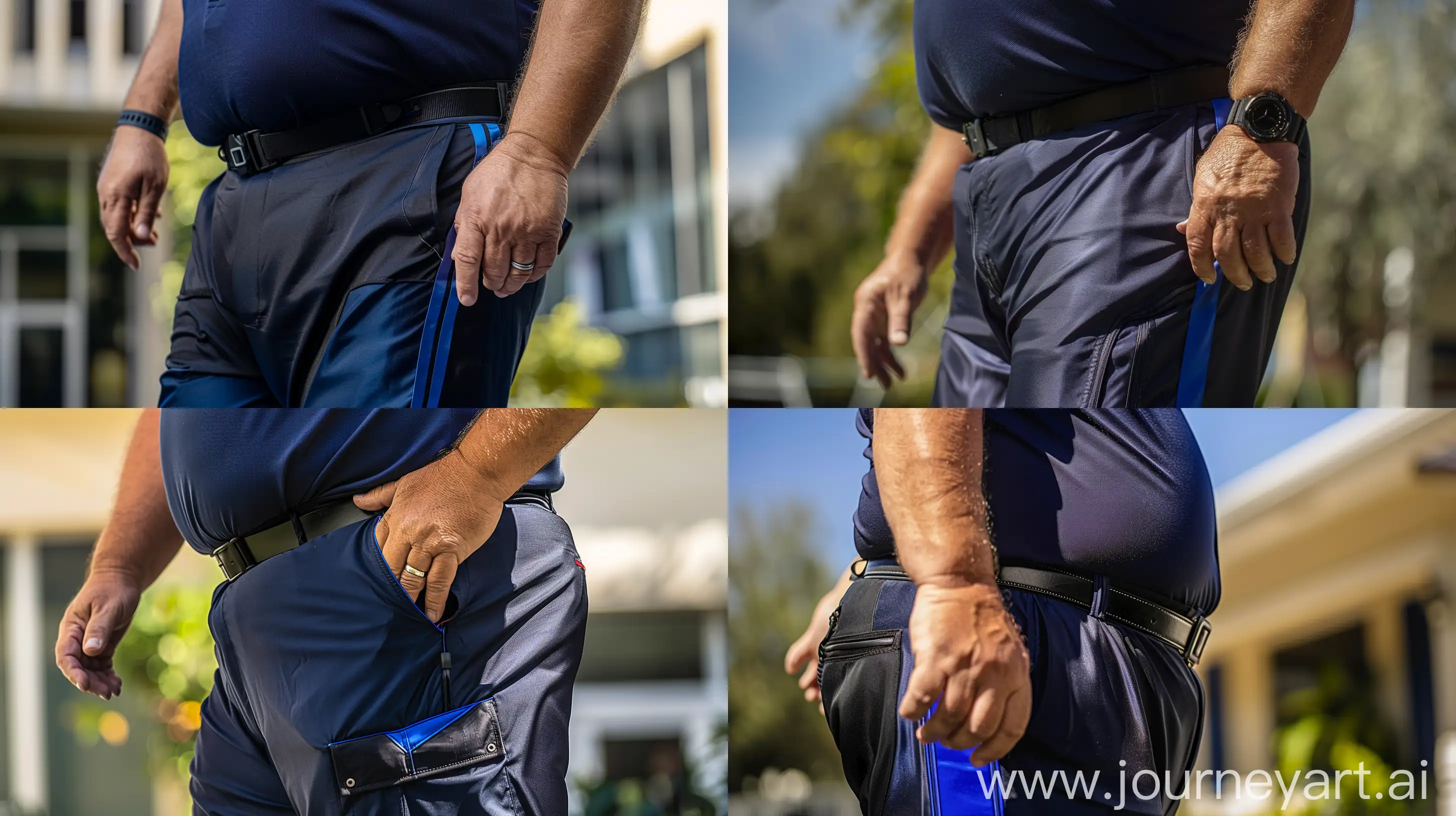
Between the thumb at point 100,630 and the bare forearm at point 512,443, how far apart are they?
1.40 ft

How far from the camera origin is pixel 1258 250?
1.29m

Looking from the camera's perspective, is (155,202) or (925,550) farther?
(155,202)

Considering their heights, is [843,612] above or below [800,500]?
below

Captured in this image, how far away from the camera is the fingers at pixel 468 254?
1.25 m

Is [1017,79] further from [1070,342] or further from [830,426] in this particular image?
[830,426]

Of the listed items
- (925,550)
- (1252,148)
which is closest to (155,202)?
(925,550)

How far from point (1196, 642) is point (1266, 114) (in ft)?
1.82

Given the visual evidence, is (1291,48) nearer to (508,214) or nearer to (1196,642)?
(1196,642)

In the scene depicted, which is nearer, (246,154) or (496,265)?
(496,265)

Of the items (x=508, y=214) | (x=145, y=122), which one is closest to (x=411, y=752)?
(x=508, y=214)

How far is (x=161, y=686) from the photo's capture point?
1313mm

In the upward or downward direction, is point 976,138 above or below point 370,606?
above

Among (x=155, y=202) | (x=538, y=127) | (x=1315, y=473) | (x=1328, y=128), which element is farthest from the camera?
(x=1328, y=128)

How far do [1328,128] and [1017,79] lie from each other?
441 centimetres
